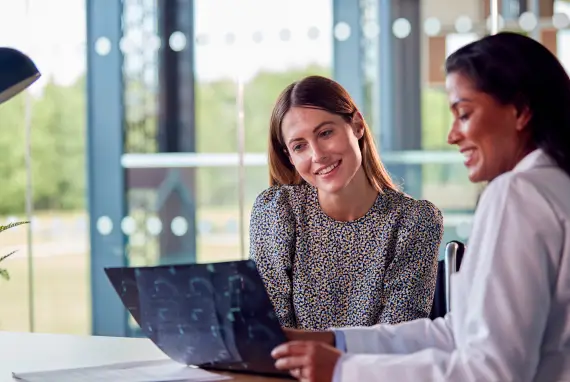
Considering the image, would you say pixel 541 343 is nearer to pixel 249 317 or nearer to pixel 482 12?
pixel 249 317

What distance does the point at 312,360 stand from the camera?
150cm

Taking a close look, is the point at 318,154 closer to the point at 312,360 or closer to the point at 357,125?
the point at 357,125

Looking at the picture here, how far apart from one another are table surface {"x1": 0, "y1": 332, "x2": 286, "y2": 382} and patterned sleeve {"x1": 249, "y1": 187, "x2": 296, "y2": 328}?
0.39 metres

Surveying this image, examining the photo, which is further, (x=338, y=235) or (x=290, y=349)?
(x=338, y=235)

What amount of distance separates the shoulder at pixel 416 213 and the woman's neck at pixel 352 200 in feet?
0.21

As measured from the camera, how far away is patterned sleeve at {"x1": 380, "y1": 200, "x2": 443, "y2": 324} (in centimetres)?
234

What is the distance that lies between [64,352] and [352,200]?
0.84 metres

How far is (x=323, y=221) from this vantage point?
8.18 feet

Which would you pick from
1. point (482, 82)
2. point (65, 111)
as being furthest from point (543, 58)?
point (65, 111)

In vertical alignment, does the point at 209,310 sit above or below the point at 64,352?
above

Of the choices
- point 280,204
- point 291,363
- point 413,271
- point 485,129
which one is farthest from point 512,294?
point 280,204

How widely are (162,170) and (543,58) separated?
10.8 feet

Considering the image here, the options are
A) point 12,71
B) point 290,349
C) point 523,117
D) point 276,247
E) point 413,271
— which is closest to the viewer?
point 523,117

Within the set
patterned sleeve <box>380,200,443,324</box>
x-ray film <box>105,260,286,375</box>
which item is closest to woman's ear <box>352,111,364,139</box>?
patterned sleeve <box>380,200,443,324</box>
